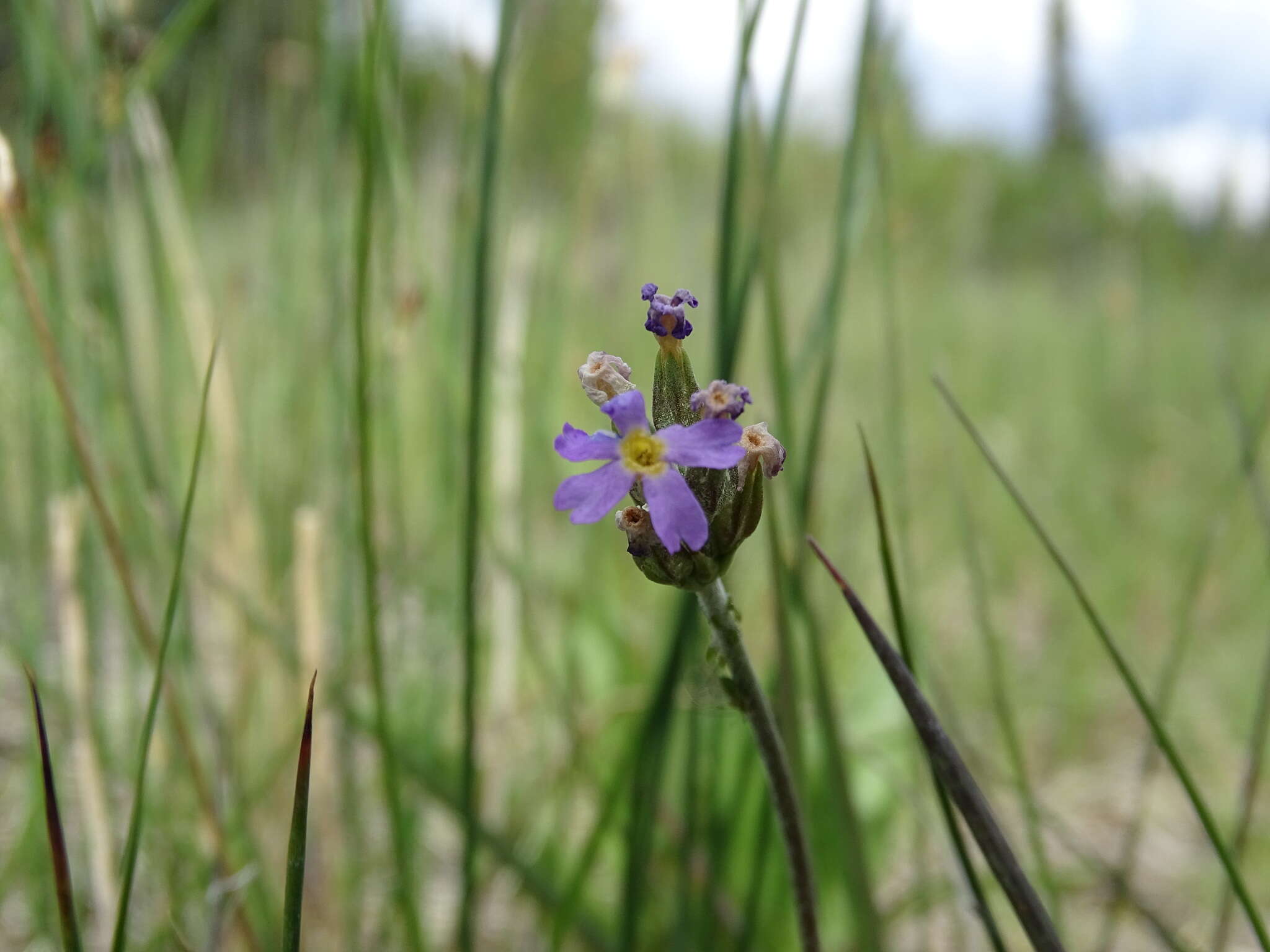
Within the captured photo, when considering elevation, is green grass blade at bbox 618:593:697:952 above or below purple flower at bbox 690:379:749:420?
below

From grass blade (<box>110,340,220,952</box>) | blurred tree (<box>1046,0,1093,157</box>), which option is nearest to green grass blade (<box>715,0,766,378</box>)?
grass blade (<box>110,340,220,952</box>)

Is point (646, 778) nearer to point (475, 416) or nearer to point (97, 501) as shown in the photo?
point (475, 416)

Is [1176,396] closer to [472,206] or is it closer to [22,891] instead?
[472,206]

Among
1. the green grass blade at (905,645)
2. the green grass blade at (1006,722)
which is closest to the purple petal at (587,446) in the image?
the green grass blade at (905,645)

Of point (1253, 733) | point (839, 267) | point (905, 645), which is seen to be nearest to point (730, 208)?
point (839, 267)

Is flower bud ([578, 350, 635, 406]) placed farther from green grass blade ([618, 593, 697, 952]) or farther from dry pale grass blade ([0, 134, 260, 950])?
dry pale grass blade ([0, 134, 260, 950])

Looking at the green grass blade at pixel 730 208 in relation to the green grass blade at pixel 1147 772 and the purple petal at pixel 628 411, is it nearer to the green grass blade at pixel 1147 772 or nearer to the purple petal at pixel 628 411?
the purple petal at pixel 628 411

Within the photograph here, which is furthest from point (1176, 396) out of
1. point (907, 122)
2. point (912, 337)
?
point (907, 122)
